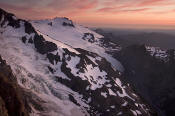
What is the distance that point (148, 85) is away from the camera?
163 metres

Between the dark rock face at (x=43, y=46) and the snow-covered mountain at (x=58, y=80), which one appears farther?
the dark rock face at (x=43, y=46)

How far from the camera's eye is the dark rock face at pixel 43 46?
4534 inches

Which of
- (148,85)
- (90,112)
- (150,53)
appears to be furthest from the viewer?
(150,53)

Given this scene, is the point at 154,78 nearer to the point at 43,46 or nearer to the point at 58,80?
the point at 58,80

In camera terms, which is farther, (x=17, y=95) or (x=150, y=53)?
(x=150, y=53)

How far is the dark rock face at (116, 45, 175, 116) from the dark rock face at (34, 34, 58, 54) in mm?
75881

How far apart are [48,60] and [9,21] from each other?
37.8 meters

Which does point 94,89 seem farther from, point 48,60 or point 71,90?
point 48,60

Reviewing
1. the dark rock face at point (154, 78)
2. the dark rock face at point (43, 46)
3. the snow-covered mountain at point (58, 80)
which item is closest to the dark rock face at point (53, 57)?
the snow-covered mountain at point (58, 80)

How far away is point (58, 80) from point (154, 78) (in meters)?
97.1

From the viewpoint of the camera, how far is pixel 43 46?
11688 centimetres

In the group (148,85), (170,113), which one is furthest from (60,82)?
(148,85)

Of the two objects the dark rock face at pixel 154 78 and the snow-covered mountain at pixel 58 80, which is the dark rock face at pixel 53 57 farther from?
the dark rock face at pixel 154 78

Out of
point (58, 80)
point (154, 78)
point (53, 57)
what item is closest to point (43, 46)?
point (53, 57)
